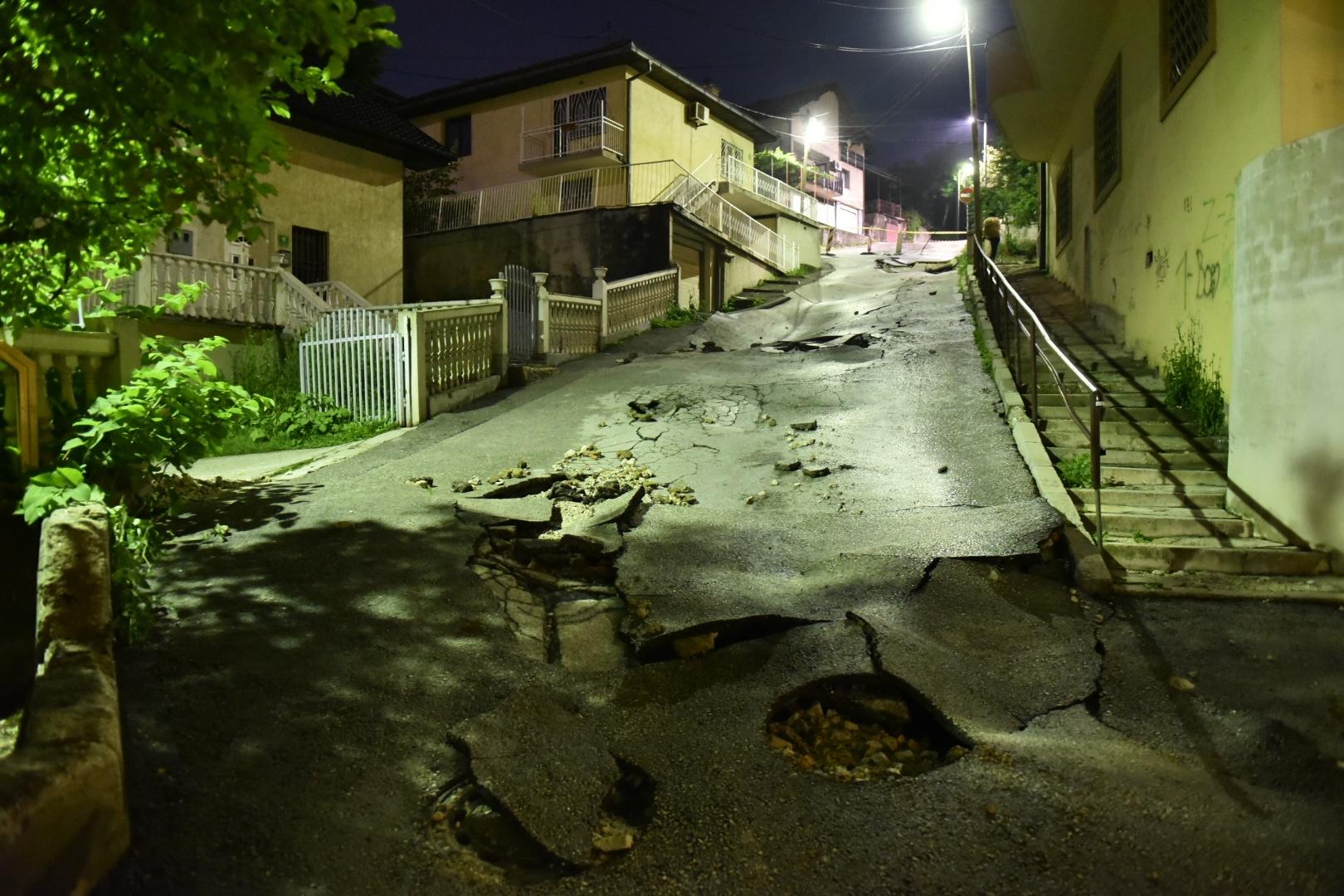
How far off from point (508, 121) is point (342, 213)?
10.1 m

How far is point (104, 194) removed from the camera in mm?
3732

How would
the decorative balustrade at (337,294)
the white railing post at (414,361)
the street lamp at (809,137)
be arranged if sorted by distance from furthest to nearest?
the street lamp at (809,137) → the decorative balustrade at (337,294) → the white railing post at (414,361)

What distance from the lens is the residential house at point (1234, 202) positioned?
5.45m

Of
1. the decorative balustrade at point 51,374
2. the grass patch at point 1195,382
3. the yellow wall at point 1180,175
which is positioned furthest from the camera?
the grass patch at point 1195,382

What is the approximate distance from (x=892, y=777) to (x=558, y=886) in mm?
1403

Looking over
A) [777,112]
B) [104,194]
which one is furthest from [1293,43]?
[777,112]

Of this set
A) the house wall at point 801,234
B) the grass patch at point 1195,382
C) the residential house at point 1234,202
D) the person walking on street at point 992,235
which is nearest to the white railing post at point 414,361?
the grass patch at point 1195,382

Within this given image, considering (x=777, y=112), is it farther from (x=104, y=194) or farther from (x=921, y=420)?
(x=104, y=194)

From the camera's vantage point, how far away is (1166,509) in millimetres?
6461

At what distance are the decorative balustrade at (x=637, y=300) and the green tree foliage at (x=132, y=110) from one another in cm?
1261

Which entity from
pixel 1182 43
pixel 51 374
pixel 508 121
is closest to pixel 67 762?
pixel 51 374

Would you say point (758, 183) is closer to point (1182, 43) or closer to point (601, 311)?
point (601, 311)

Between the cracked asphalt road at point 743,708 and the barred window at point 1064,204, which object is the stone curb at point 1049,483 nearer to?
the cracked asphalt road at point 743,708

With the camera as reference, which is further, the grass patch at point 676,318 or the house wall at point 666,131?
the house wall at point 666,131
